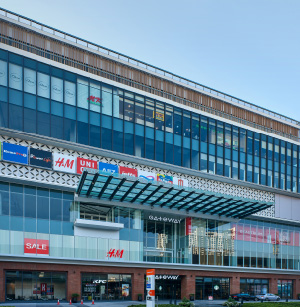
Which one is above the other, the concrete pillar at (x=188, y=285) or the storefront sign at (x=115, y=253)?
the storefront sign at (x=115, y=253)

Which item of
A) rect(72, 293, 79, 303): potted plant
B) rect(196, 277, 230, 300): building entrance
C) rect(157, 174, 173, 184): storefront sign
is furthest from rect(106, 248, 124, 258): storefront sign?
rect(196, 277, 230, 300): building entrance

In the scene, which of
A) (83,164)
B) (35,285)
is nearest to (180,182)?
(83,164)

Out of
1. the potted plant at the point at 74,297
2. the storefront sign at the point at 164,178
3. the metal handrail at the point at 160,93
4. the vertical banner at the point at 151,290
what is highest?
the metal handrail at the point at 160,93

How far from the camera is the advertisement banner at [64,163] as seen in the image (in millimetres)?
37438

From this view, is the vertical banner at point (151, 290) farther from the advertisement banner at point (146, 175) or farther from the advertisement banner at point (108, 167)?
the advertisement banner at point (146, 175)

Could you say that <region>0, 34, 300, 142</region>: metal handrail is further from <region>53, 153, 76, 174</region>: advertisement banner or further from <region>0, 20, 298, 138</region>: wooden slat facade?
<region>53, 153, 76, 174</region>: advertisement banner

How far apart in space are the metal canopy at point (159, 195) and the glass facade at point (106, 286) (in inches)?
289

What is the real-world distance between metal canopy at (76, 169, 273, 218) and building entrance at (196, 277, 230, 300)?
7.49 meters

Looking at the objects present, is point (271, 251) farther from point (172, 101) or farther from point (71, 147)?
point (71, 147)

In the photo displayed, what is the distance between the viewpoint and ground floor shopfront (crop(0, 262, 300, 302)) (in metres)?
35.5

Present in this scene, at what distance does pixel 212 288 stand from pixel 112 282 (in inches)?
522

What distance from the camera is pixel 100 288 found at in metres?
39.8

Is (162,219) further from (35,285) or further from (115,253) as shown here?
(35,285)

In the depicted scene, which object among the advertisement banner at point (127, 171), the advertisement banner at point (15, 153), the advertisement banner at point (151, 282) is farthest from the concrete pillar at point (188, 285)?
the advertisement banner at point (15, 153)
